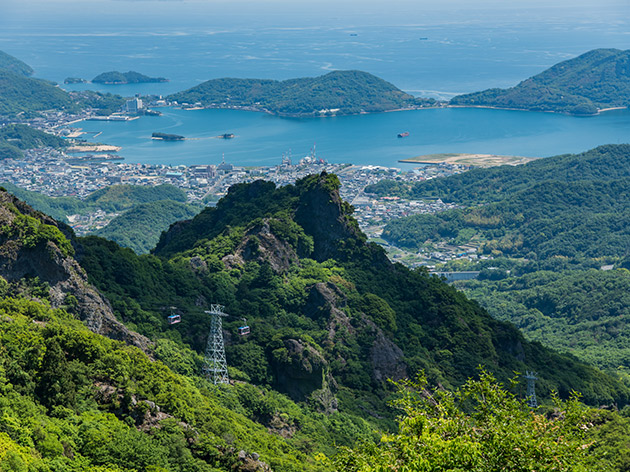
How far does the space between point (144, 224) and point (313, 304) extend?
87.7 m

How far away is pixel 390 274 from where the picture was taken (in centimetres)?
7294

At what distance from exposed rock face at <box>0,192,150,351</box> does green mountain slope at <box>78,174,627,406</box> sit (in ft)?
13.6

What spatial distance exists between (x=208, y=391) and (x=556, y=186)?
140 metres

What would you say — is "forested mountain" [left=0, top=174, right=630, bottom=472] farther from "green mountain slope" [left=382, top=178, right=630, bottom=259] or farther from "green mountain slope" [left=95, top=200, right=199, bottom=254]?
"green mountain slope" [left=382, top=178, right=630, bottom=259]

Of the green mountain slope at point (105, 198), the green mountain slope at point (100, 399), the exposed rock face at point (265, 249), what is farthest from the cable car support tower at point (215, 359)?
the green mountain slope at point (105, 198)

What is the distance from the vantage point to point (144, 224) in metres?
146

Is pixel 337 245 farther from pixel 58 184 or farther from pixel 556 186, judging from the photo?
pixel 58 184

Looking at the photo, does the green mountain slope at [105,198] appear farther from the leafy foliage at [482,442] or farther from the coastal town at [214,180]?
the leafy foliage at [482,442]

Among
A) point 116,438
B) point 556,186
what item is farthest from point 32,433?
point 556,186

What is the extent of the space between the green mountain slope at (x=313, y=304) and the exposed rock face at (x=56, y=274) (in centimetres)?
415

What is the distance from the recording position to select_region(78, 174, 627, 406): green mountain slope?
55031mm

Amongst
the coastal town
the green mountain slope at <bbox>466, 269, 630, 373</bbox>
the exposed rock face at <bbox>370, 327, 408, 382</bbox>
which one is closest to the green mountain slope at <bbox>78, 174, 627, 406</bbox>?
the exposed rock face at <bbox>370, 327, 408, 382</bbox>

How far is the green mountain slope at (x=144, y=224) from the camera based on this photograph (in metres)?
135

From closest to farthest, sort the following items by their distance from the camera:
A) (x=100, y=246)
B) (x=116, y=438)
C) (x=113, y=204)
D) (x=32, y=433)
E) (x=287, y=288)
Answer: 1. (x=32, y=433)
2. (x=116, y=438)
3. (x=100, y=246)
4. (x=287, y=288)
5. (x=113, y=204)
